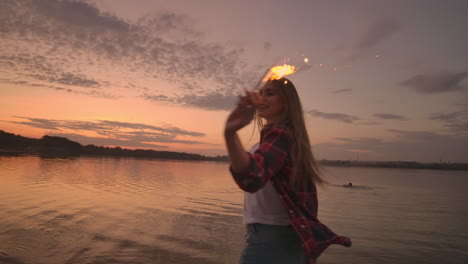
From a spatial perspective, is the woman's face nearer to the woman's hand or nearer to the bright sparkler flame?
the bright sparkler flame

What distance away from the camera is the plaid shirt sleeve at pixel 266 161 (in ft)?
5.10

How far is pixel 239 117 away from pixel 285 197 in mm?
723

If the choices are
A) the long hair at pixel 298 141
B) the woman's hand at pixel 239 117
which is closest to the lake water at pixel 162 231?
the long hair at pixel 298 141

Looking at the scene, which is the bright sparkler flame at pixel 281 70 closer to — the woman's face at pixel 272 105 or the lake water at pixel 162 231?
the woman's face at pixel 272 105

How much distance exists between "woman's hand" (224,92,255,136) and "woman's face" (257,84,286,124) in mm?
651

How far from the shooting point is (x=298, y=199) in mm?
1995

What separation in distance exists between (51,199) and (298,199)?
14.5 m

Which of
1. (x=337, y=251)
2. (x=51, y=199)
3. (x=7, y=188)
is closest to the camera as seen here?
(x=337, y=251)

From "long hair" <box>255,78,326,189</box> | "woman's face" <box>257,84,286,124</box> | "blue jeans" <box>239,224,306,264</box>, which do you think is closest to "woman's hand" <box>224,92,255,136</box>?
"long hair" <box>255,78,326,189</box>

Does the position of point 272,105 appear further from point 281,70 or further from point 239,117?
point 239,117

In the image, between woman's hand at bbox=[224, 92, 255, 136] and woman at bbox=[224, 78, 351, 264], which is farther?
woman at bbox=[224, 78, 351, 264]

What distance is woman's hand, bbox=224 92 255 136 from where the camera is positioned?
1538 millimetres

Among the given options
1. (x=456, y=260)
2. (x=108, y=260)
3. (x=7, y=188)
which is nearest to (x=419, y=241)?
(x=456, y=260)

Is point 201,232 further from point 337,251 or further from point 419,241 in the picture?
point 419,241
